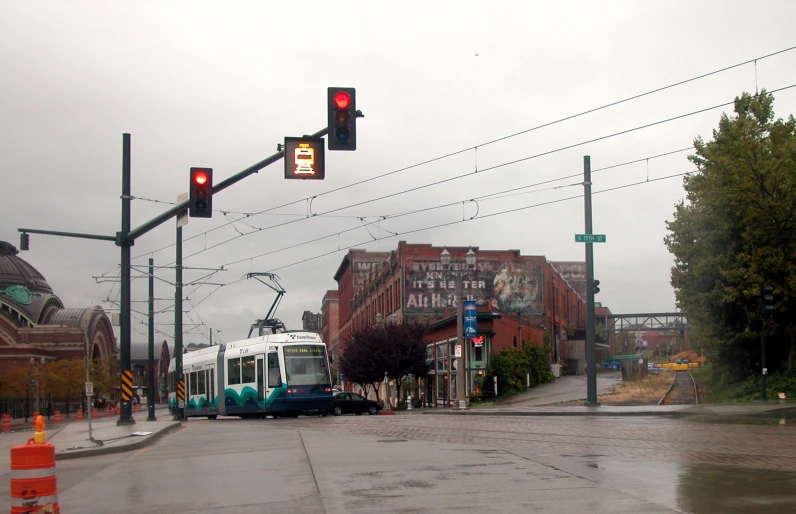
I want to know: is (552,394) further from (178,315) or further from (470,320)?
(178,315)

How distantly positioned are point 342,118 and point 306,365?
20.1 meters

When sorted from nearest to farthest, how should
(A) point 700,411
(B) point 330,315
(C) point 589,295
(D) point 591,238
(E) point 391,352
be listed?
1. (A) point 700,411
2. (D) point 591,238
3. (C) point 589,295
4. (E) point 391,352
5. (B) point 330,315

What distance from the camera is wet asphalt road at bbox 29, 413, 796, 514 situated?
30.9 ft

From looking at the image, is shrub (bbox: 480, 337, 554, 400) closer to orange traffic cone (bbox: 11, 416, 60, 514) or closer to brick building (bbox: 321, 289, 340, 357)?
orange traffic cone (bbox: 11, 416, 60, 514)

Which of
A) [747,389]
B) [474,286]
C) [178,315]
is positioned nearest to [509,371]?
[747,389]

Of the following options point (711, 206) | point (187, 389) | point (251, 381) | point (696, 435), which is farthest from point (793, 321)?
point (187, 389)

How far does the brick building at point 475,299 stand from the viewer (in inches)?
1972

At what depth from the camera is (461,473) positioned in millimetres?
11828

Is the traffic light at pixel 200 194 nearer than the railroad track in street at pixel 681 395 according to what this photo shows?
Yes

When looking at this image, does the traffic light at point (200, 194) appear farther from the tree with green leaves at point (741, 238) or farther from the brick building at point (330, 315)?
the brick building at point (330, 315)

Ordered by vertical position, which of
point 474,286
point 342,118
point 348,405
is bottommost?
point 348,405

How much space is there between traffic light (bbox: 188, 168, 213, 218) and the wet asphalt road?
5.16 metres

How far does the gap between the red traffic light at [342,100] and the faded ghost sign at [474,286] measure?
51.8 meters

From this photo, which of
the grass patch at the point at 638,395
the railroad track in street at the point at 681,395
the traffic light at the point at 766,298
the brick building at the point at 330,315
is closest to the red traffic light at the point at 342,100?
the traffic light at the point at 766,298
